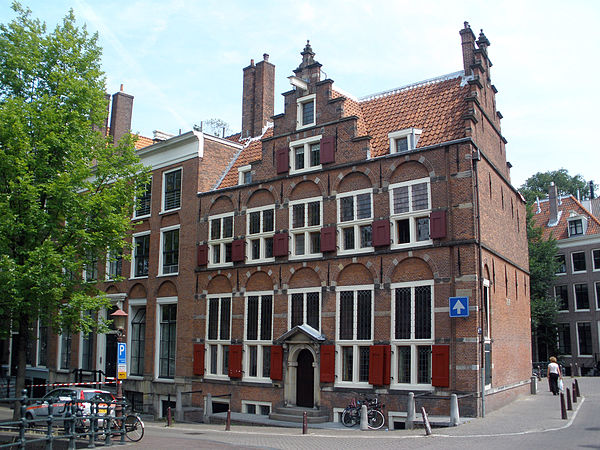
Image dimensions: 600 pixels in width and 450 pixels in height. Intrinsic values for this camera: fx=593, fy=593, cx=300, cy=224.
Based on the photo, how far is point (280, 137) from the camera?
2536 cm

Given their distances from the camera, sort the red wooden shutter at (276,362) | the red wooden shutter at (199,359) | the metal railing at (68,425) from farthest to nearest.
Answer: the red wooden shutter at (199,359) → the red wooden shutter at (276,362) → the metal railing at (68,425)

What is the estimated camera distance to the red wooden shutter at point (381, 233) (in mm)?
21203

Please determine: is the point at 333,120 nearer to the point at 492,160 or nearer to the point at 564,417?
the point at 492,160

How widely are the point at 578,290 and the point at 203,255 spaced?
32.2 m

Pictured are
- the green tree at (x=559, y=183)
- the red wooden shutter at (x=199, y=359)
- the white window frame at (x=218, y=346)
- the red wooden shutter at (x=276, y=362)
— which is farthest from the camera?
the green tree at (x=559, y=183)

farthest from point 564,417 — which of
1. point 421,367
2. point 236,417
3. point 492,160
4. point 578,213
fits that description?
point 578,213

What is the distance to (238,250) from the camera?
26.1 metres

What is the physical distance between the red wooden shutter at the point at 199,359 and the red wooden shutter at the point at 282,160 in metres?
8.67

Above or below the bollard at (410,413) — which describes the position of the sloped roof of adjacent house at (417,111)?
above

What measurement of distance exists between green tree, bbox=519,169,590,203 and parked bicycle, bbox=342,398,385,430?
168 feet

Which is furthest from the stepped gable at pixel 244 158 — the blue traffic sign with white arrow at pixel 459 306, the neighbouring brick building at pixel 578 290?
the neighbouring brick building at pixel 578 290

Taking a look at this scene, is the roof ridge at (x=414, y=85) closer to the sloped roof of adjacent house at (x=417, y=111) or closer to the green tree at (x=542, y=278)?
the sloped roof of adjacent house at (x=417, y=111)

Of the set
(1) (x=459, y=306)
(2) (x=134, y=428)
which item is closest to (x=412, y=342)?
(1) (x=459, y=306)

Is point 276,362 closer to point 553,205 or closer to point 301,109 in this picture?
point 301,109
